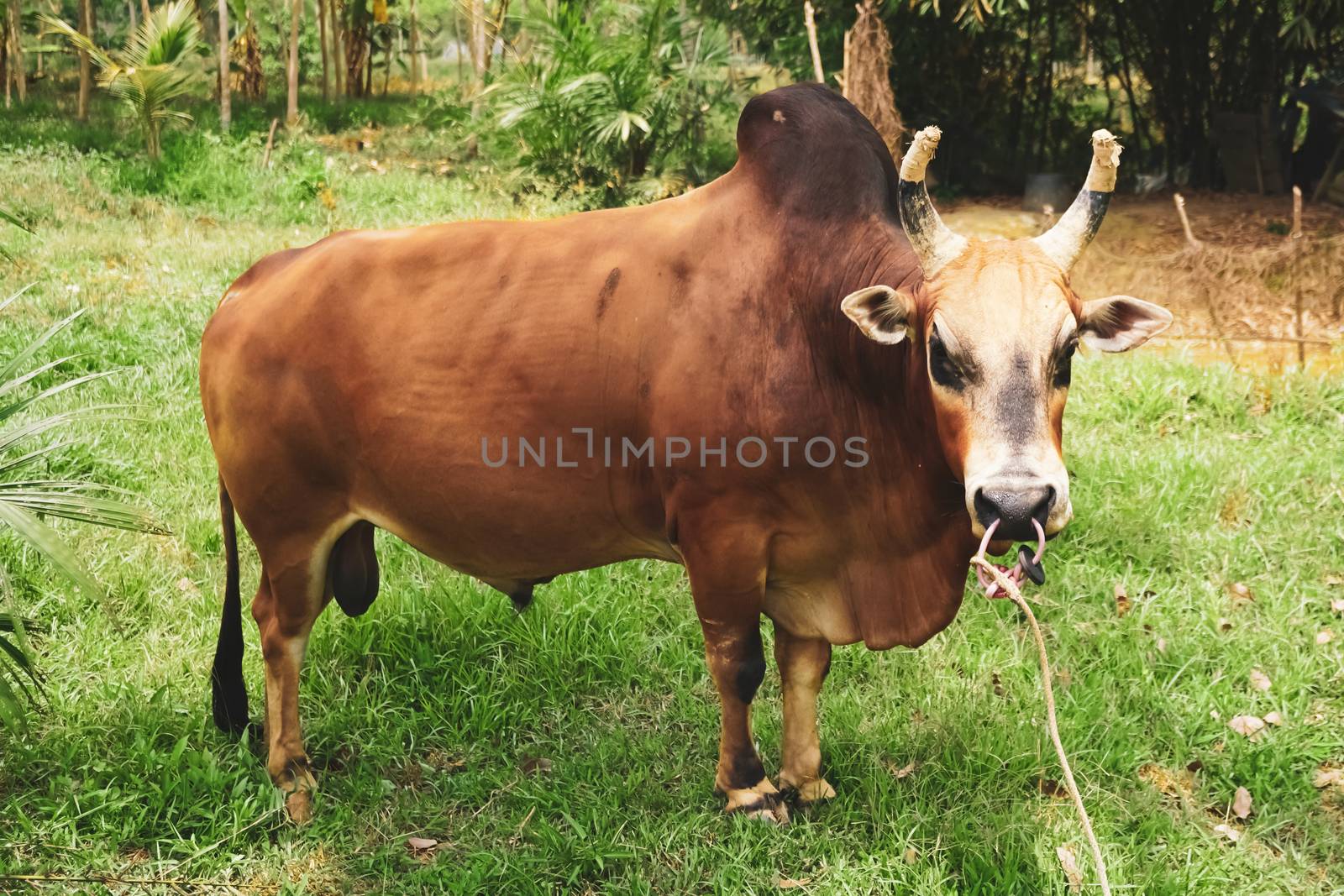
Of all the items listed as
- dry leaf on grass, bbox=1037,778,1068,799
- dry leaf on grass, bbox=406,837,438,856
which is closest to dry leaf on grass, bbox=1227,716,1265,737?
dry leaf on grass, bbox=1037,778,1068,799

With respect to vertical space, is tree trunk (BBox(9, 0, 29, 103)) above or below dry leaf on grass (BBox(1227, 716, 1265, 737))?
above

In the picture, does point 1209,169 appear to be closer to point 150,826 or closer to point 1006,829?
point 1006,829

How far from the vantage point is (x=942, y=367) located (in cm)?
281

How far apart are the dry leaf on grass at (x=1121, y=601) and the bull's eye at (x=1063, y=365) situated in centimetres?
215

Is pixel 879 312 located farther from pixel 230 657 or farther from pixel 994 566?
pixel 230 657

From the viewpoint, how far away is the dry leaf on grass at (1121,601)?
462cm

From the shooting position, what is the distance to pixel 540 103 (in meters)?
11.4

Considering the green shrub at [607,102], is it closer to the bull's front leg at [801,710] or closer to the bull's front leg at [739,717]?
the bull's front leg at [801,710]

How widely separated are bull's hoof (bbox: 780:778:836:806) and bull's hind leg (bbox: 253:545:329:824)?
1498mm

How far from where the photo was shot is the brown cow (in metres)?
3.12

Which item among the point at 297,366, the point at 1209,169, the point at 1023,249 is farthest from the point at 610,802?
the point at 1209,169

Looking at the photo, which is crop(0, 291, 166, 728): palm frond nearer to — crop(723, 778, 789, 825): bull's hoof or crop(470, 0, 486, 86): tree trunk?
crop(723, 778, 789, 825): bull's hoof

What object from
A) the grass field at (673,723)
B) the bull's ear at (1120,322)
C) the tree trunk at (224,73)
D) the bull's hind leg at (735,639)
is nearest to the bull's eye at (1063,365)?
the bull's ear at (1120,322)

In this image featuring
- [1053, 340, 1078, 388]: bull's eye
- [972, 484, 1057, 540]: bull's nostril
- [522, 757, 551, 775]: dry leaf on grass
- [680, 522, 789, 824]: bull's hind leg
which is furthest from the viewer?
[522, 757, 551, 775]: dry leaf on grass
